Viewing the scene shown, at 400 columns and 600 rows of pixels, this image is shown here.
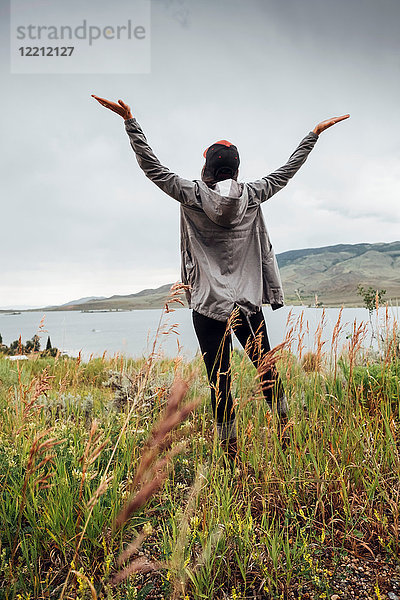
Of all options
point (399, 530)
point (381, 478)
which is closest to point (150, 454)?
point (399, 530)

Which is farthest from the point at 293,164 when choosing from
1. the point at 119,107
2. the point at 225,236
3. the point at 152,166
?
the point at 119,107

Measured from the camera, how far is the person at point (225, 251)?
240 cm

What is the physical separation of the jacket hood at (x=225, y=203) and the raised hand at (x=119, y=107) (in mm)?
630

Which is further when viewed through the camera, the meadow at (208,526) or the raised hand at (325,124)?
the raised hand at (325,124)

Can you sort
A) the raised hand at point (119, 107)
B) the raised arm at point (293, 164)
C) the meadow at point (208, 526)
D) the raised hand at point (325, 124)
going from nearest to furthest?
the meadow at point (208, 526)
the raised hand at point (119, 107)
the raised arm at point (293, 164)
the raised hand at point (325, 124)

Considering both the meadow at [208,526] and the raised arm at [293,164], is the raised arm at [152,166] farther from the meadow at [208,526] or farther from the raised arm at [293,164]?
the meadow at [208,526]

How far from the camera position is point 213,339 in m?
2.58

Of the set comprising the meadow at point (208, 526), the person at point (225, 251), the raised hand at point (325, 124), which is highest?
A: the raised hand at point (325, 124)

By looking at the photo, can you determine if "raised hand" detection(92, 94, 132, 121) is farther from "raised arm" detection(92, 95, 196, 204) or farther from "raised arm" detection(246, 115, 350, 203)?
"raised arm" detection(246, 115, 350, 203)

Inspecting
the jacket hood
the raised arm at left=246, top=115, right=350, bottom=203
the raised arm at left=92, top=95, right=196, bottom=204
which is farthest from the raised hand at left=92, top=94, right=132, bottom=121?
the raised arm at left=246, top=115, right=350, bottom=203

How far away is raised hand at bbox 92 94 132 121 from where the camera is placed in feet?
7.04

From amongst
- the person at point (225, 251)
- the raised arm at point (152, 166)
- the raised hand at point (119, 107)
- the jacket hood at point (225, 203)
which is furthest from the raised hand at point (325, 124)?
the raised hand at point (119, 107)

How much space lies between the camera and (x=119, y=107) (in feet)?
7.29

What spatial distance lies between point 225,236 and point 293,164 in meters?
0.81
